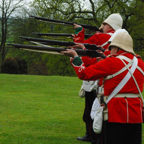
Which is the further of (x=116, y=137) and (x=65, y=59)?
(x=65, y=59)

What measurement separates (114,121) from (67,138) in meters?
3.13

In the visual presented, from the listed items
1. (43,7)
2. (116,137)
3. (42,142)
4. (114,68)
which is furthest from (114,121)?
(43,7)

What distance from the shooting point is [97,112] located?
4.15 meters

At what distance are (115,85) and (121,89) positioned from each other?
0.09 metres

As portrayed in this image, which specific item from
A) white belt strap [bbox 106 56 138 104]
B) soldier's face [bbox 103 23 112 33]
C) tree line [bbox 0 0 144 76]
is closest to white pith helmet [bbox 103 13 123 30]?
soldier's face [bbox 103 23 112 33]

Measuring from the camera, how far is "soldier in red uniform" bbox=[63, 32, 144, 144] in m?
3.84

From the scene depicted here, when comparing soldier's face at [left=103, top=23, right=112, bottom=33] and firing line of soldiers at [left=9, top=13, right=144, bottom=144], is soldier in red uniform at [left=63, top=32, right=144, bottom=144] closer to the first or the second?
firing line of soldiers at [left=9, top=13, right=144, bottom=144]

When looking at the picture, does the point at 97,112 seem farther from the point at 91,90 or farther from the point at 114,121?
the point at 91,90

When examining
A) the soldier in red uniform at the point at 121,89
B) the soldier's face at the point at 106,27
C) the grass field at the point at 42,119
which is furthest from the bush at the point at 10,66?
the soldier in red uniform at the point at 121,89

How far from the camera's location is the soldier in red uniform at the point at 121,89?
151 inches

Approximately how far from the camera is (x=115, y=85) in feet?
12.9

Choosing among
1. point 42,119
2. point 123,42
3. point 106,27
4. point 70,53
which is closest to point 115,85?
point 123,42

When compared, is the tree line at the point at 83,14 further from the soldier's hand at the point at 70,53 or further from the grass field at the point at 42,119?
the soldier's hand at the point at 70,53

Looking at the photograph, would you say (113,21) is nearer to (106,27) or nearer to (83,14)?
(106,27)
